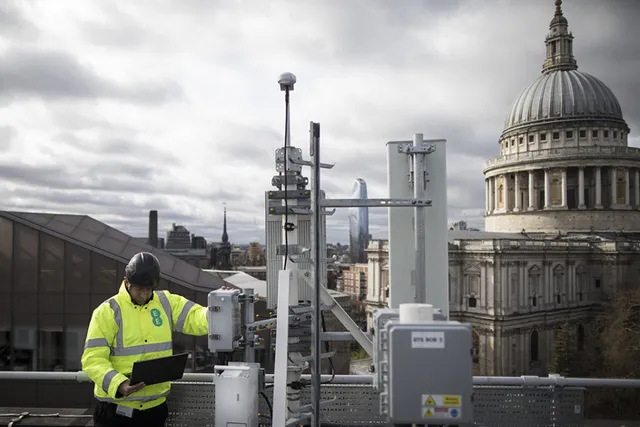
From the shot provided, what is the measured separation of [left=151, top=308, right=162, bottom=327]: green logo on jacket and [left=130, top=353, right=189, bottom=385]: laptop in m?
0.31

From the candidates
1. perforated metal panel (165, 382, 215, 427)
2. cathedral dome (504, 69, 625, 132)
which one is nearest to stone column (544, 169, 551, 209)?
cathedral dome (504, 69, 625, 132)

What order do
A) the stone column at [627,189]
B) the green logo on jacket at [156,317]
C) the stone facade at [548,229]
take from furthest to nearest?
1. the stone column at [627,189]
2. the stone facade at [548,229]
3. the green logo on jacket at [156,317]

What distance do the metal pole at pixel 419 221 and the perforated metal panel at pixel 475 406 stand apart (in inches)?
40.7

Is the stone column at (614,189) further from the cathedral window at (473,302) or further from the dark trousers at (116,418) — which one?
the dark trousers at (116,418)

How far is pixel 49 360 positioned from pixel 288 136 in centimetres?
849

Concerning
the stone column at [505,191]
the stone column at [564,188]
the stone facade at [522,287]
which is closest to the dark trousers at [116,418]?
the stone facade at [522,287]

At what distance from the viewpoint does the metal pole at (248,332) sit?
10.7ft

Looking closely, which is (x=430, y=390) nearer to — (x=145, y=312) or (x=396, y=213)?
(x=396, y=213)

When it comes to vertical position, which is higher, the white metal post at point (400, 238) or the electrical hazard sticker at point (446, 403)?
the white metal post at point (400, 238)

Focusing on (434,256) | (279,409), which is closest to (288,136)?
(434,256)

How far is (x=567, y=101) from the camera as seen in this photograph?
44.7 metres

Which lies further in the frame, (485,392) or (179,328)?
(485,392)

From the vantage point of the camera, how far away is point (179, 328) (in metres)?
3.30

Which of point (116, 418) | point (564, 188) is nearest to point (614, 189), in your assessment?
point (564, 188)
